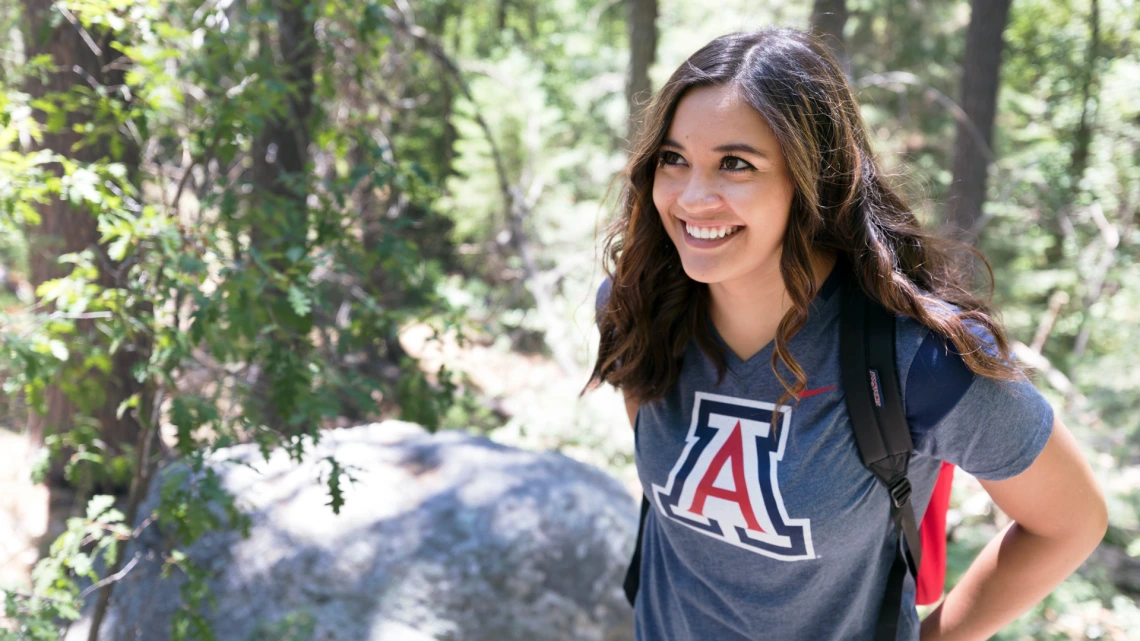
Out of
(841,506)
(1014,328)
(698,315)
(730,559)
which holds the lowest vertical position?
(1014,328)

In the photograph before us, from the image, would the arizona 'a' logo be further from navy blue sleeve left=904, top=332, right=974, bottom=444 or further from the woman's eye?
the woman's eye

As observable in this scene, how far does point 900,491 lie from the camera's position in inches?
54.1

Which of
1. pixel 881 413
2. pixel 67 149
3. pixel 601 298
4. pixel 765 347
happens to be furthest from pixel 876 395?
pixel 67 149

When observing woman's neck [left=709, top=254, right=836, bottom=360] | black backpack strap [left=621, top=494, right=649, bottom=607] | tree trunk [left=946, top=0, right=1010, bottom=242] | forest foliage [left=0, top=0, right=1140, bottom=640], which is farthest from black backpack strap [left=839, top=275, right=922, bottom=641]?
tree trunk [left=946, top=0, right=1010, bottom=242]

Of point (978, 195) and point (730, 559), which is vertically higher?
point (978, 195)

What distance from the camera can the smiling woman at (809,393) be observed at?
4.31 ft

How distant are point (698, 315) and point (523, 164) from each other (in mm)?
8242

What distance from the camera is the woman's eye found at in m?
1.38

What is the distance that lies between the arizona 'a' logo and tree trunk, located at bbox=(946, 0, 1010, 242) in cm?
665

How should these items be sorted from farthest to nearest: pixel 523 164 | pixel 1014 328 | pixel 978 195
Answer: pixel 1014 328, pixel 523 164, pixel 978 195

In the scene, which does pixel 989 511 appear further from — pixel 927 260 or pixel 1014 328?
pixel 1014 328

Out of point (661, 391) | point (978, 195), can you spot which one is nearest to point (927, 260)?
point (661, 391)

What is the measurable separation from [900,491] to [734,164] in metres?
0.67

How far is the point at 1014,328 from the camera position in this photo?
36.0 feet
